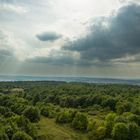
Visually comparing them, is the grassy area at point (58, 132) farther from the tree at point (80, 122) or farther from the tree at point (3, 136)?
the tree at point (3, 136)

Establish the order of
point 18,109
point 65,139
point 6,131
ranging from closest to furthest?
point 6,131, point 65,139, point 18,109

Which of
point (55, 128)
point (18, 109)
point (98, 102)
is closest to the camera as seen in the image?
point (55, 128)

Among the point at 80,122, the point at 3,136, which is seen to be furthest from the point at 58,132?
the point at 3,136

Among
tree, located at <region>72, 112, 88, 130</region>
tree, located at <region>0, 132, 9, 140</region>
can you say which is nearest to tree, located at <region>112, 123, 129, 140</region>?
tree, located at <region>72, 112, 88, 130</region>

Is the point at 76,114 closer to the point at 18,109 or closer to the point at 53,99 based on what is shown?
the point at 18,109

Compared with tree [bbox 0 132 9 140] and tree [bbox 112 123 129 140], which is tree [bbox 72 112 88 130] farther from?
tree [bbox 0 132 9 140]

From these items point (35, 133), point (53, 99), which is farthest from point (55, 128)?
point (53, 99)

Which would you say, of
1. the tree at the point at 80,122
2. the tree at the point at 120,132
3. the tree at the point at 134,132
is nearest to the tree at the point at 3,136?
the tree at the point at 120,132
